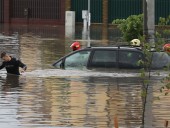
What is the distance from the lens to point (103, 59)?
71.1 feet

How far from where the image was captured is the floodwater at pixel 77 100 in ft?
43.6

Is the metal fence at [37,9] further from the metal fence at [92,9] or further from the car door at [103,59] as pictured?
the car door at [103,59]

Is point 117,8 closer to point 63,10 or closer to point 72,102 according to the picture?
point 63,10

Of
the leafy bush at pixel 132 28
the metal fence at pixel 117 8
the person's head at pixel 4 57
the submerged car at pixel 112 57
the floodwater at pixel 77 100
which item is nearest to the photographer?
the floodwater at pixel 77 100

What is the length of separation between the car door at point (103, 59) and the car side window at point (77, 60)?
24 centimetres

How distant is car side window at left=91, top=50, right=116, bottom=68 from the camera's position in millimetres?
21578

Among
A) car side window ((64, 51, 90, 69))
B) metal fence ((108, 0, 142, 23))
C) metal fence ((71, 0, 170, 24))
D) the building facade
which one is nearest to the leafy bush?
car side window ((64, 51, 90, 69))

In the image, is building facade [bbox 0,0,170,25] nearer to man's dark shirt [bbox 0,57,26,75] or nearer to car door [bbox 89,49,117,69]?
car door [bbox 89,49,117,69]

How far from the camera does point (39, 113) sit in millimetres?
14203

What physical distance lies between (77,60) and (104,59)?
0.96 metres

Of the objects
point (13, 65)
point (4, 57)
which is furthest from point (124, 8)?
point (4, 57)

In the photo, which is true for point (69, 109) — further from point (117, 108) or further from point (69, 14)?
point (69, 14)

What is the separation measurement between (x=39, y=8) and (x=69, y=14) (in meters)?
4.11

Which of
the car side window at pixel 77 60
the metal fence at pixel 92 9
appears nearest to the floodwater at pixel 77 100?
the car side window at pixel 77 60
